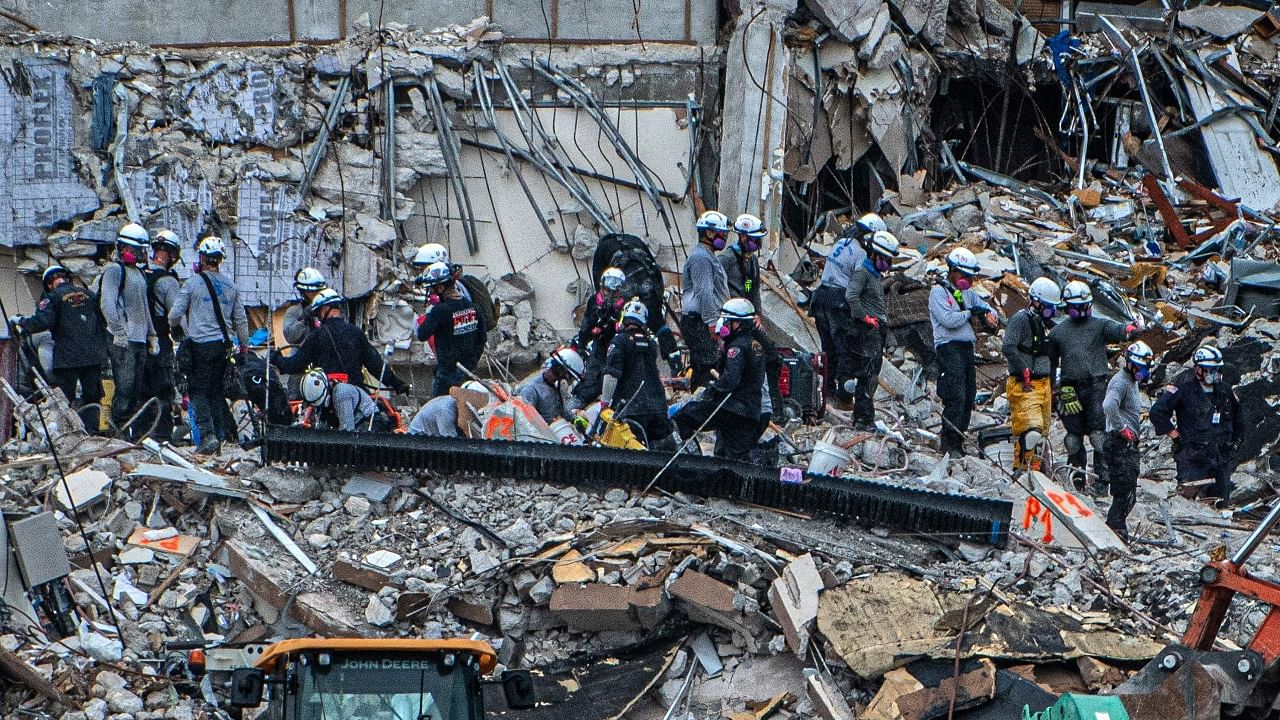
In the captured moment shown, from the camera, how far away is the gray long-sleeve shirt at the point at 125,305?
13.2m

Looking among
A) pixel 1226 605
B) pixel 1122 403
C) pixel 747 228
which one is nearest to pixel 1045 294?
pixel 1122 403

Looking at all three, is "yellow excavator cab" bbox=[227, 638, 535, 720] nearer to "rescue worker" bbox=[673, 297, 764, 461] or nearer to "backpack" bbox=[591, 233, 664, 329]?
"rescue worker" bbox=[673, 297, 764, 461]

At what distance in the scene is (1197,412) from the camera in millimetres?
14172

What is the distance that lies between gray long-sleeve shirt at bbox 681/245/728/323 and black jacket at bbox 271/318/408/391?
8.91 ft

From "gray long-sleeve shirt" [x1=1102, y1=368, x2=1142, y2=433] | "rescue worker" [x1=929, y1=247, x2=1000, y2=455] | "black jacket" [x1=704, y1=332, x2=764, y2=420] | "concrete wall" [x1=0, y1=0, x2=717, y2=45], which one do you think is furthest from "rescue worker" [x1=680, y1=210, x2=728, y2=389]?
"concrete wall" [x1=0, y1=0, x2=717, y2=45]

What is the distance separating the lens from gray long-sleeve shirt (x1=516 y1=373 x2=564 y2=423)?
13344 mm

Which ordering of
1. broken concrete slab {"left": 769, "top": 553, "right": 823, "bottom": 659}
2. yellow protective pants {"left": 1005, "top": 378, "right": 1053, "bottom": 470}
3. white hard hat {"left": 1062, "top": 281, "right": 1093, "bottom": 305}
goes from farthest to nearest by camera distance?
white hard hat {"left": 1062, "top": 281, "right": 1093, "bottom": 305}
yellow protective pants {"left": 1005, "top": 378, "right": 1053, "bottom": 470}
broken concrete slab {"left": 769, "top": 553, "right": 823, "bottom": 659}

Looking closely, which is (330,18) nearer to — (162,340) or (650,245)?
(650,245)

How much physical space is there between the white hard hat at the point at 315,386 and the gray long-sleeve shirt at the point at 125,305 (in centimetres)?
133

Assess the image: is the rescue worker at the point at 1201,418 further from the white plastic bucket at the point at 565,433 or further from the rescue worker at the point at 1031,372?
the white plastic bucket at the point at 565,433

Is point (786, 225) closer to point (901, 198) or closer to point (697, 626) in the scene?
point (901, 198)

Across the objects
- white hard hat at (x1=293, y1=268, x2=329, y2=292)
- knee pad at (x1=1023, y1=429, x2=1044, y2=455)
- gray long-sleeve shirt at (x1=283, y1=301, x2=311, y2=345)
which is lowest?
knee pad at (x1=1023, y1=429, x2=1044, y2=455)

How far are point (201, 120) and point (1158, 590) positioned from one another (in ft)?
36.6

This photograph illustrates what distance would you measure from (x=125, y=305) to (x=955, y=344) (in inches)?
245
